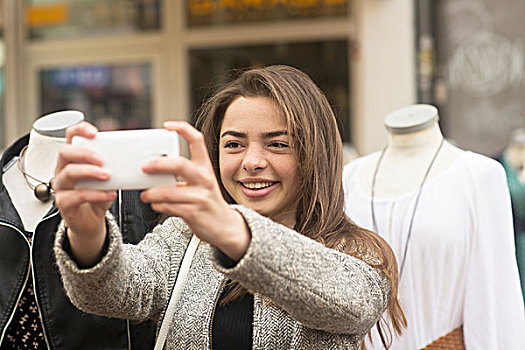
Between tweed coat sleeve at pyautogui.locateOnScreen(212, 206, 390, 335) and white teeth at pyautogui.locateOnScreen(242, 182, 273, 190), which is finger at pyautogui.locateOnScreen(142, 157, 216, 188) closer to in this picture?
tweed coat sleeve at pyautogui.locateOnScreen(212, 206, 390, 335)

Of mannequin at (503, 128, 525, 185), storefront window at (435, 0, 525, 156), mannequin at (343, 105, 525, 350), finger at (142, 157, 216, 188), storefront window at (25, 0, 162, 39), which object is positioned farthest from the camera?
storefront window at (25, 0, 162, 39)

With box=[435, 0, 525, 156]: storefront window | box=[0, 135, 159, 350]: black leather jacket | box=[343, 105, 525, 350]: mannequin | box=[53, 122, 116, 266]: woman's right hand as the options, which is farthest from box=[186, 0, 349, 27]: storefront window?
box=[53, 122, 116, 266]: woman's right hand

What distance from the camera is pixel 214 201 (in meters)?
1.19

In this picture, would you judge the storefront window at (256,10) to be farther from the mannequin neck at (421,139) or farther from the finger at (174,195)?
the finger at (174,195)

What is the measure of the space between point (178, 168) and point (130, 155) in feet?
0.27

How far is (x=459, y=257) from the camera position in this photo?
6.98 ft

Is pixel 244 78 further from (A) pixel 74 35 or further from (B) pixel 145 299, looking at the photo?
(A) pixel 74 35

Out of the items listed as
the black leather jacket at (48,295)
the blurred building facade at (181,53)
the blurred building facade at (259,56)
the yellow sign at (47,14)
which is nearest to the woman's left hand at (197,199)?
the black leather jacket at (48,295)

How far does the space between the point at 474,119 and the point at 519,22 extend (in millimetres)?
744

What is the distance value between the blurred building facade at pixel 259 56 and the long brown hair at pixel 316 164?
3.28 m

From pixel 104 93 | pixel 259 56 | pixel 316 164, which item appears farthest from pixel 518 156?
pixel 104 93

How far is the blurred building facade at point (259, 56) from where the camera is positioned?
16.3 ft

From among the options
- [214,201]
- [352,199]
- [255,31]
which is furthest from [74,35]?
[214,201]

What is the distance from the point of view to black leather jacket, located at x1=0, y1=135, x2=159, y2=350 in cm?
175
